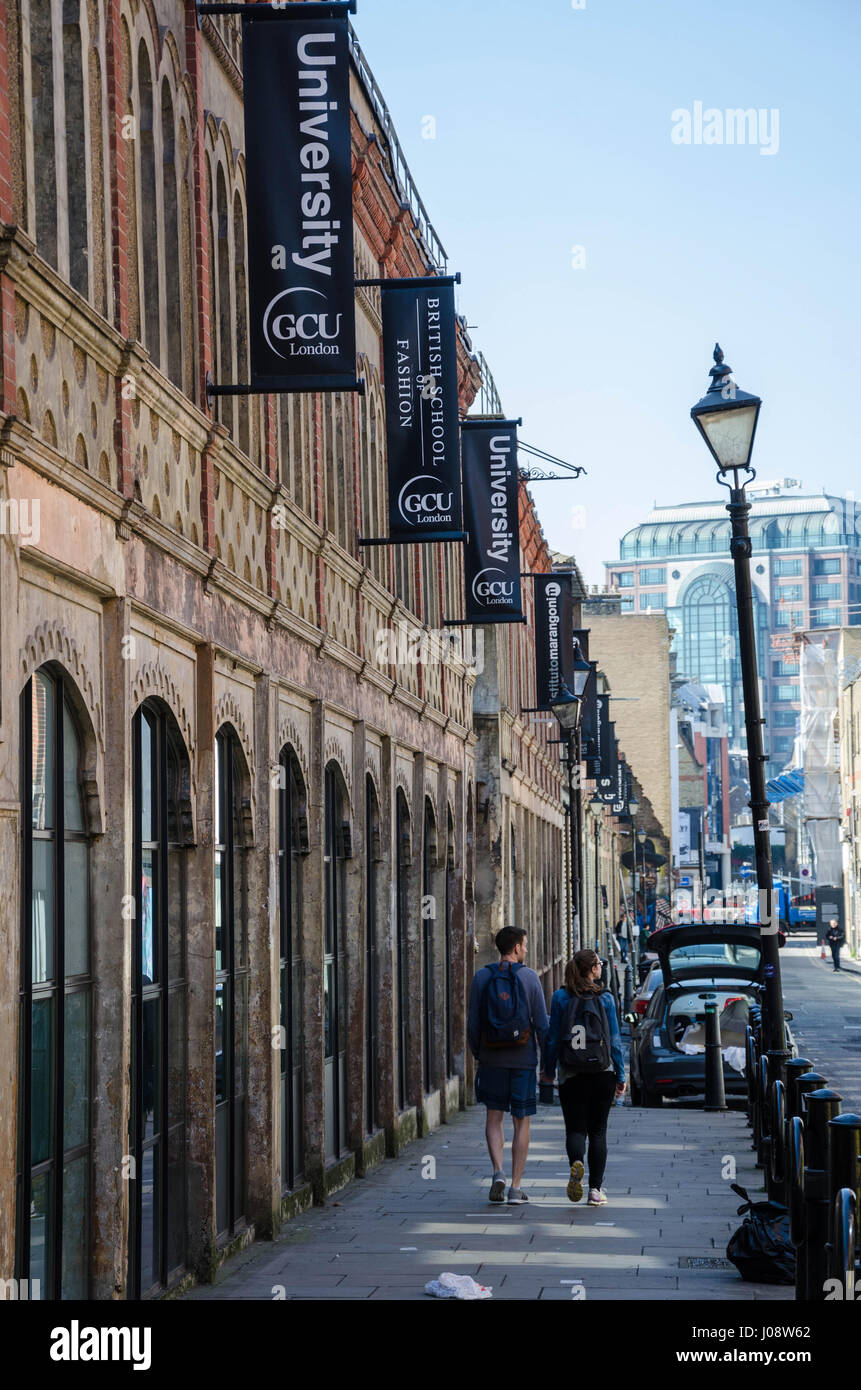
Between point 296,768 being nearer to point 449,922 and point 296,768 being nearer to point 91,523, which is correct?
point 91,523

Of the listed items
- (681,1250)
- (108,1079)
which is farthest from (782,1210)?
(108,1079)

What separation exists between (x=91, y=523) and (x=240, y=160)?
197 inches

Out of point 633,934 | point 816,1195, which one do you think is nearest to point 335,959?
point 816,1195

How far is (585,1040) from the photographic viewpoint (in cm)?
1249

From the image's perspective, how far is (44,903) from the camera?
299 inches

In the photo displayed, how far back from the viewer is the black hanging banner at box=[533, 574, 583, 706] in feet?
104

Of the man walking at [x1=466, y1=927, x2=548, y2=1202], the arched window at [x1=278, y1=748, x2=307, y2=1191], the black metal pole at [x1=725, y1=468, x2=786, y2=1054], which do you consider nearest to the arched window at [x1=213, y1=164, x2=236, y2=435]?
the arched window at [x1=278, y1=748, x2=307, y2=1191]

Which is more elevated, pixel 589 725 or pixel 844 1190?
pixel 589 725

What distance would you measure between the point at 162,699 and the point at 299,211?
306cm

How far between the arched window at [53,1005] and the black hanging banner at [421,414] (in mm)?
7856

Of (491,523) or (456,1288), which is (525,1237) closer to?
(456,1288)

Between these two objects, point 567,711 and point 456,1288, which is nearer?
point 456,1288

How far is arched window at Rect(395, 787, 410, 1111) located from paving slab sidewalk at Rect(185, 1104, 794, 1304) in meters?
2.00

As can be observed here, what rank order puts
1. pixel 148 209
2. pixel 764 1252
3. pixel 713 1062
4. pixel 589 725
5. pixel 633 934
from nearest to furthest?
pixel 764 1252
pixel 148 209
pixel 713 1062
pixel 589 725
pixel 633 934
